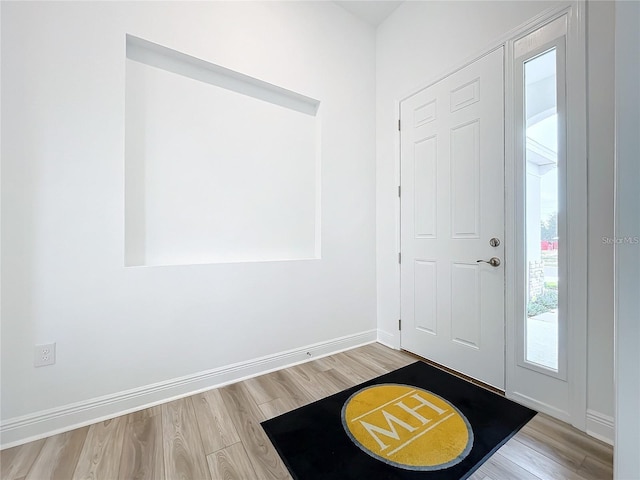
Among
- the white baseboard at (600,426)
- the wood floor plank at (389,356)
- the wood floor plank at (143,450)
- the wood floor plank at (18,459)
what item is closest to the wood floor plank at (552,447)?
the white baseboard at (600,426)

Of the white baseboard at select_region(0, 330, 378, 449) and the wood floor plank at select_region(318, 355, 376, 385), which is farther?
the wood floor plank at select_region(318, 355, 376, 385)

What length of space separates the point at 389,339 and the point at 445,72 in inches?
96.4

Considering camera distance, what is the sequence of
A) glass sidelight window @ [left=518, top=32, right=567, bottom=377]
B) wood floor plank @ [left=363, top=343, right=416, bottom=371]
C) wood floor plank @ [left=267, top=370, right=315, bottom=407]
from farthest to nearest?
wood floor plank @ [left=363, top=343, right=416, bottom=371], wood floor plank @ [left=267, top=370, right=315, bottom=407], glass sidelight window @ [left=518, top=32, right=567, bottom=377]

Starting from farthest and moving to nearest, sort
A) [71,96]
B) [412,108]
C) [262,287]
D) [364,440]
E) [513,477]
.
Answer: [412,108] → [262,287] → [71,96] → [364,440] → [513,477]

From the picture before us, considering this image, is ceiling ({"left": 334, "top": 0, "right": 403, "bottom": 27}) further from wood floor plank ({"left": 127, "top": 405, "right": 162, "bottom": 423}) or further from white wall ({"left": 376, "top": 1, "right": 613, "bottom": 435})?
wood floor plank ({"left": 127, "top": 405, "right": 162, "bottom": 423})

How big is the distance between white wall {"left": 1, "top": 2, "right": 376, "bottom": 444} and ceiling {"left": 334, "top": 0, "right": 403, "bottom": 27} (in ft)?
2.03

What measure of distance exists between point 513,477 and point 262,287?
71.3 inches

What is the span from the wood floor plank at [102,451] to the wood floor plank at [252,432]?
57 cm

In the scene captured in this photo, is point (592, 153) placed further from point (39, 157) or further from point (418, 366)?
point (39, 157)

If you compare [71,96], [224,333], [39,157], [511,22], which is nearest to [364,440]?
[224,333]

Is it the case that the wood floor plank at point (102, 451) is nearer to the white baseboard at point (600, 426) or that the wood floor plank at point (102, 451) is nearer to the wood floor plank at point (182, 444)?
the wood floor plank at point (182, 444)

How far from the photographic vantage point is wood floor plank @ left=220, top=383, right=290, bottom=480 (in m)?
1.27

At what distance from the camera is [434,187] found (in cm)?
236

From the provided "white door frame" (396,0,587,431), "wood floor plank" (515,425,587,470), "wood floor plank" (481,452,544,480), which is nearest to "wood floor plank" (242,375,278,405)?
"wood floor plank" (481,452,544,480)
